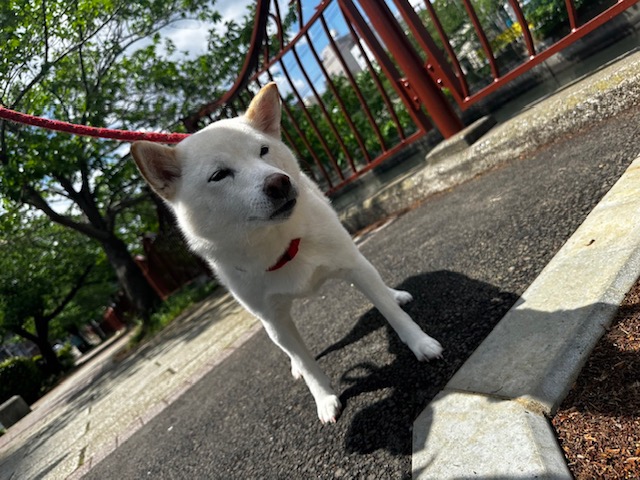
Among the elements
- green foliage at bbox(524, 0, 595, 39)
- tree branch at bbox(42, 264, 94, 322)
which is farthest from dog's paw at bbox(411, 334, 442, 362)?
tree branch at bbox(42, 264, 94, 322)

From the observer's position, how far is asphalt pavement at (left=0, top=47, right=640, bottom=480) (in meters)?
1.79

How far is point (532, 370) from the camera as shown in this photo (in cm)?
135

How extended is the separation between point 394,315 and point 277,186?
0.84 meters

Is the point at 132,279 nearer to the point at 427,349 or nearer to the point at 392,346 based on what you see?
the point at 392,346

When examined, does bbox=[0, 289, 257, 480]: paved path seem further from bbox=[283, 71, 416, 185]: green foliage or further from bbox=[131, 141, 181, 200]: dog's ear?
bbox=[283, 71, 416, 185]: green foliage

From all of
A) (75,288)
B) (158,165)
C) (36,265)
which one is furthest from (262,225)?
(75,288)

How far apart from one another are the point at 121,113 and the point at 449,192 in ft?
29.2

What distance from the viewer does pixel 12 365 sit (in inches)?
505

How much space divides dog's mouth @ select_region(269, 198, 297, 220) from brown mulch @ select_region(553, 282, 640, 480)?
117 centimetres

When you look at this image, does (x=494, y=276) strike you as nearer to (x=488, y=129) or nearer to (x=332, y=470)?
(x=332, y=470)

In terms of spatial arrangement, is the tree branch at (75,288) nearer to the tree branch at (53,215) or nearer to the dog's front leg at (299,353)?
the tree branch at (53,215)

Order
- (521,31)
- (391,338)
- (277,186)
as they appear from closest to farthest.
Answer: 1. (277,186)
2. (391,338)
3. (521,31)

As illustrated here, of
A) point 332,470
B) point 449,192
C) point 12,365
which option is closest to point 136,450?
point 332,470

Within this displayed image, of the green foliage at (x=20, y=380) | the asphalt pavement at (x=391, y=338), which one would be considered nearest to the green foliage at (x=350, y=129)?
the asphalt pavement at (x=391, y=338)
